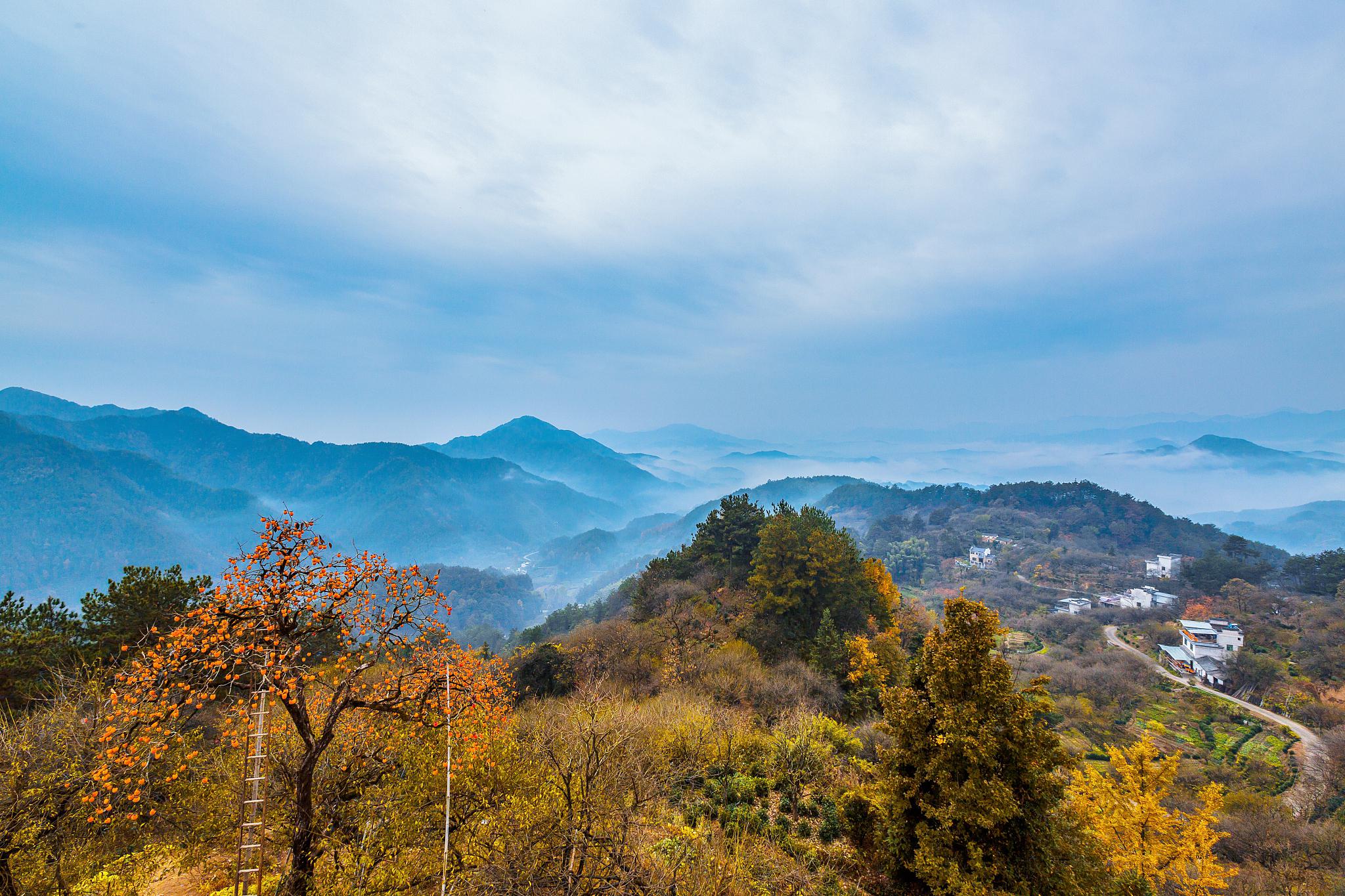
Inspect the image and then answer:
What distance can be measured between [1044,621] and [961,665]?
293 ft

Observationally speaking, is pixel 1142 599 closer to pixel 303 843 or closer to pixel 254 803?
pixel 303 843

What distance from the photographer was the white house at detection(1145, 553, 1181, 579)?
349ft

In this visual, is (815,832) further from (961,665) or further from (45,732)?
(45,732)

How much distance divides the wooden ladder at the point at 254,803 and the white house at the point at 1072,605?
11045 cm

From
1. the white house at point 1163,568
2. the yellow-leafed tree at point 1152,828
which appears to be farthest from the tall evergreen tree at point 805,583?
the white house at point 1163,568

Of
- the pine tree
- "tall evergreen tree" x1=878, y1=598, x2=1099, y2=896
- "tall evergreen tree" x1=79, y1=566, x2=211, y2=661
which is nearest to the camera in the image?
"tall evergreen tree" x1=878, y1=598, x2=1099, y2=896

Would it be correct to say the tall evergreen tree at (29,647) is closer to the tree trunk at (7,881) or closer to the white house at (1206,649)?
the tree trunk at (7,881)

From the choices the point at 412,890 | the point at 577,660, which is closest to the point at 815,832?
the point at 412,890

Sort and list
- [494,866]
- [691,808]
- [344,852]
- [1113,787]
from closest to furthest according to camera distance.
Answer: [494,866]
[344,852]
[691,808]
[1113,787]

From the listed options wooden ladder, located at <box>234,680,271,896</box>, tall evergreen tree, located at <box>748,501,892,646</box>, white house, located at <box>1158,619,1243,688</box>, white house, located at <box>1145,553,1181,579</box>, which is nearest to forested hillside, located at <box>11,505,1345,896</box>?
wooden ladder, located at <box>234,680,271,896</box>

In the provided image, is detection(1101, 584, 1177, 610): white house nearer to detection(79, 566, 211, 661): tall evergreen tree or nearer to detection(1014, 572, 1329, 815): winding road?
detection(1014, 572, 1329, 815): winding road

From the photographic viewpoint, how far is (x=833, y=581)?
114ft

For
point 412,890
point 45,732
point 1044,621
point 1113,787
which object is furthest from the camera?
point 1044,621

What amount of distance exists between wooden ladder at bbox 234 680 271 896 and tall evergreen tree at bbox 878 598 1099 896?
11810 mm
